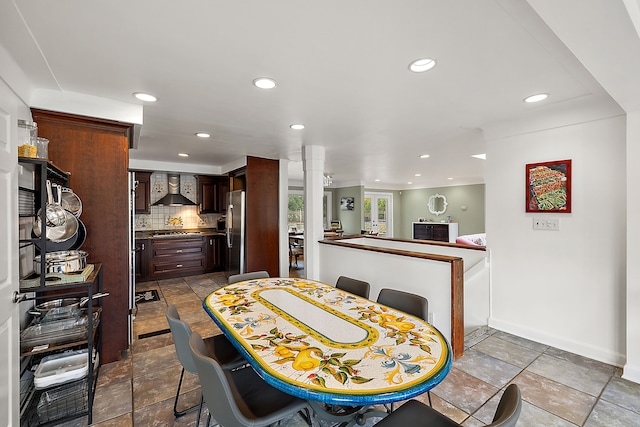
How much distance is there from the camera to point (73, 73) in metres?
2.00

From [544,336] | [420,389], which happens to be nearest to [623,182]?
[544,336]

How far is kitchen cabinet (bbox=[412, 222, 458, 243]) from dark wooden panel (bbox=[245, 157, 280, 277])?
20.6 ft

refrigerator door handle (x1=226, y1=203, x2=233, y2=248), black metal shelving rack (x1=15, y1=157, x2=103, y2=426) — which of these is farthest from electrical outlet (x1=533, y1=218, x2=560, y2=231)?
refrigerator door handle (x1=226, y1=203, x2=233, y2=248)

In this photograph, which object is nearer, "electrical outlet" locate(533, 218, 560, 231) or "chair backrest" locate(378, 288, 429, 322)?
"chair backrest" locate(378, 288, 429, 322)

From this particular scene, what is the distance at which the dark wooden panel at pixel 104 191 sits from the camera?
8.01 feet

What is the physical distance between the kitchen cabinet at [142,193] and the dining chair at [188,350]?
4457mm

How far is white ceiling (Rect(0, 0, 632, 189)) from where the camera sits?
137 centimetres

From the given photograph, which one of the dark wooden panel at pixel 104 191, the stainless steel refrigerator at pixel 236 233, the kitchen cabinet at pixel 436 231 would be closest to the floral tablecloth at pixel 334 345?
the dark wooden panel at pixel 104 191

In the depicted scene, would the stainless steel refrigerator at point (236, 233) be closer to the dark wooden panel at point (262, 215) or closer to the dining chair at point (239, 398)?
the dark wooden panel at point (262, 215)

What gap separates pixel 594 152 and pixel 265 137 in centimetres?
337

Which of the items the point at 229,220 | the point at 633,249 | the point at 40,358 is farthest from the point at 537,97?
the point at 229,220

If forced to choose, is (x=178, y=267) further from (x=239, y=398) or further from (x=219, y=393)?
(x=219, y=393)

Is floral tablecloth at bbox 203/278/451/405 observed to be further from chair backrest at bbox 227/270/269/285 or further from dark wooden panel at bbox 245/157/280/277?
dark wooden panel at bbox 245/157/280/277

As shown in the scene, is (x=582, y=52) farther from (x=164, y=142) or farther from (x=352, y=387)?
(x=164, y=142)
